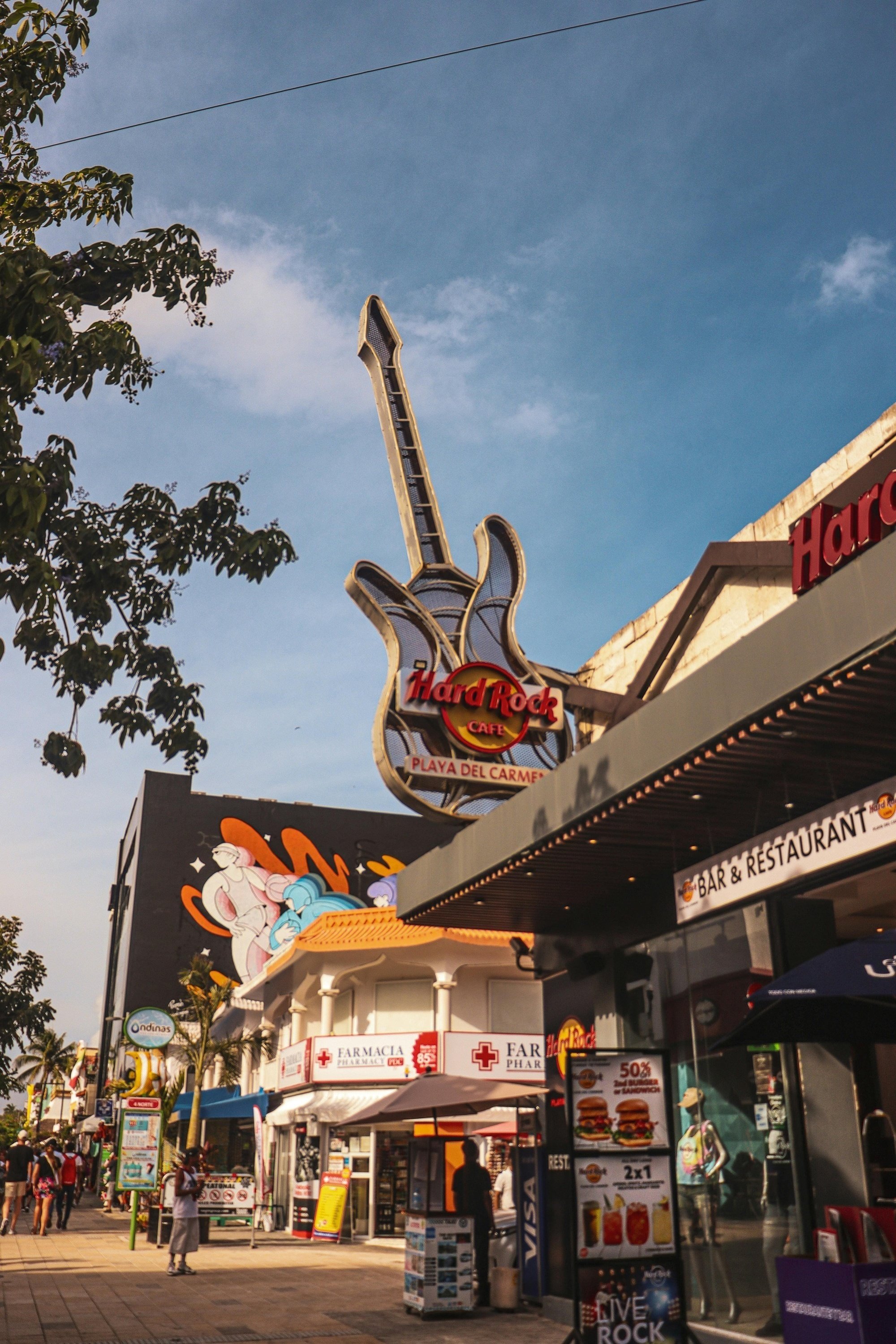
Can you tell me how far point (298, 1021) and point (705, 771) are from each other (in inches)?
979

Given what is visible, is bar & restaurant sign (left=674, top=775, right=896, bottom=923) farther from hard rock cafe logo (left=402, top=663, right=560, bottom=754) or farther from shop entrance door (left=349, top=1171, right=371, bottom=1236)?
shop entrance door (left=349, top=1171, right=371, bottom=1236)

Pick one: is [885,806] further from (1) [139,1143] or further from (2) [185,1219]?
(1) [139,1143]

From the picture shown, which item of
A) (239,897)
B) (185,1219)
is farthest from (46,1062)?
(185,1219)

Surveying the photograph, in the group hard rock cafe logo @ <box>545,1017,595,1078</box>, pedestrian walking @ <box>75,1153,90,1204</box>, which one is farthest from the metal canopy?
pedestrian walking @ <box>75,1153,90,1204</box>

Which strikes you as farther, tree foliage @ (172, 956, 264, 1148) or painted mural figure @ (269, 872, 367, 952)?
painted mural figure @ (269, 872, 367, 952)

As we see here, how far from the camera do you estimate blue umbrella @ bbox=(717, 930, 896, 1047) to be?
270 inches

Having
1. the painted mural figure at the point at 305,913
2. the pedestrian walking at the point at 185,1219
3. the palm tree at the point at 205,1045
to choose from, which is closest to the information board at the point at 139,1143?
the palm tree at the point at 205,1045

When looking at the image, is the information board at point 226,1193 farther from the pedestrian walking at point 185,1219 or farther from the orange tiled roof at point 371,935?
the orange tiled roof at point 371,935

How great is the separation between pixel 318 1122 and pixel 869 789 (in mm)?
24221

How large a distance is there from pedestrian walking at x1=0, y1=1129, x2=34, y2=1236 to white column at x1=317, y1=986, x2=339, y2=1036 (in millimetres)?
7573

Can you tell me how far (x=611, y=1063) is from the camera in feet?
28.3

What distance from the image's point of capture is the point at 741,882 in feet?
29.9

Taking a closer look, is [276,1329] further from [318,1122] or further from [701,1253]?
[318,1122]

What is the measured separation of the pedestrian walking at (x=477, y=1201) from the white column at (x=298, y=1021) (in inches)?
717
